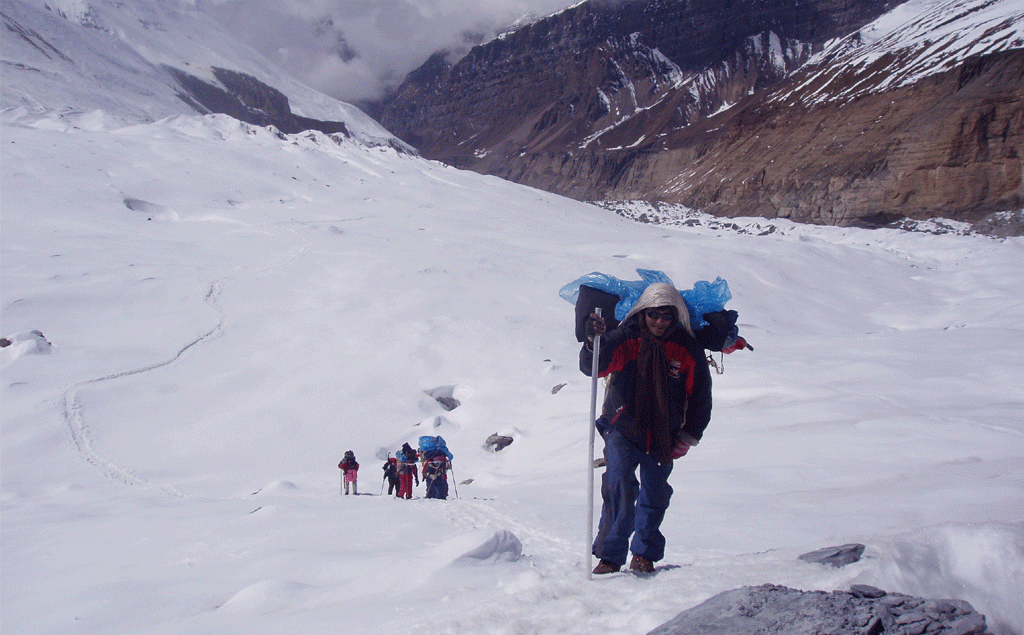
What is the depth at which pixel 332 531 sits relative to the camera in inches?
177

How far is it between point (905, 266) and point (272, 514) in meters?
26.1

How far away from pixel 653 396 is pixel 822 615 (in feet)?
3.98

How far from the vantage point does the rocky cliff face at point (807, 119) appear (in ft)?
134

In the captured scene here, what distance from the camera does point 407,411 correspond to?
11234mm

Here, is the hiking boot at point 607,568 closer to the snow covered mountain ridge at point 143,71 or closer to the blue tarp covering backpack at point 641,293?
the blue tarp covering backpack at point 641,293

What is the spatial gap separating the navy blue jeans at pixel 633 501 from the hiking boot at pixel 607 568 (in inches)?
0.7

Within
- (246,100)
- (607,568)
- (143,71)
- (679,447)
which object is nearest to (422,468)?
(607,568)

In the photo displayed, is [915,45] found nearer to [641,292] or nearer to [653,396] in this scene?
[641,292]

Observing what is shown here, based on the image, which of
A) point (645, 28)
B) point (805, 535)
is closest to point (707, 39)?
point (645, 28)

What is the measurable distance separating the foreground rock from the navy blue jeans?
0.85 metres

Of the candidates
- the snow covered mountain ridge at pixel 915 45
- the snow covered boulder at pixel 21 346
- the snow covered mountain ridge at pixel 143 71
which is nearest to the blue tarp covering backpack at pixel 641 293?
the snow covered boulder at pixel 21 346

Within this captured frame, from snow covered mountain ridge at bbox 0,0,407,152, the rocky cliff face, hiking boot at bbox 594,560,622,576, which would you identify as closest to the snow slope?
hiking boot at bbox 594,560,622,576

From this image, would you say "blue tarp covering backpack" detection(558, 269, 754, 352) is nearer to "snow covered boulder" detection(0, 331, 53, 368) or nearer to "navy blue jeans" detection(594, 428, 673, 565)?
"navy blue jeans" detection(594, 428, 673, 565)

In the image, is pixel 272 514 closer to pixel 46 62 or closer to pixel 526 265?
pixel 526 265
